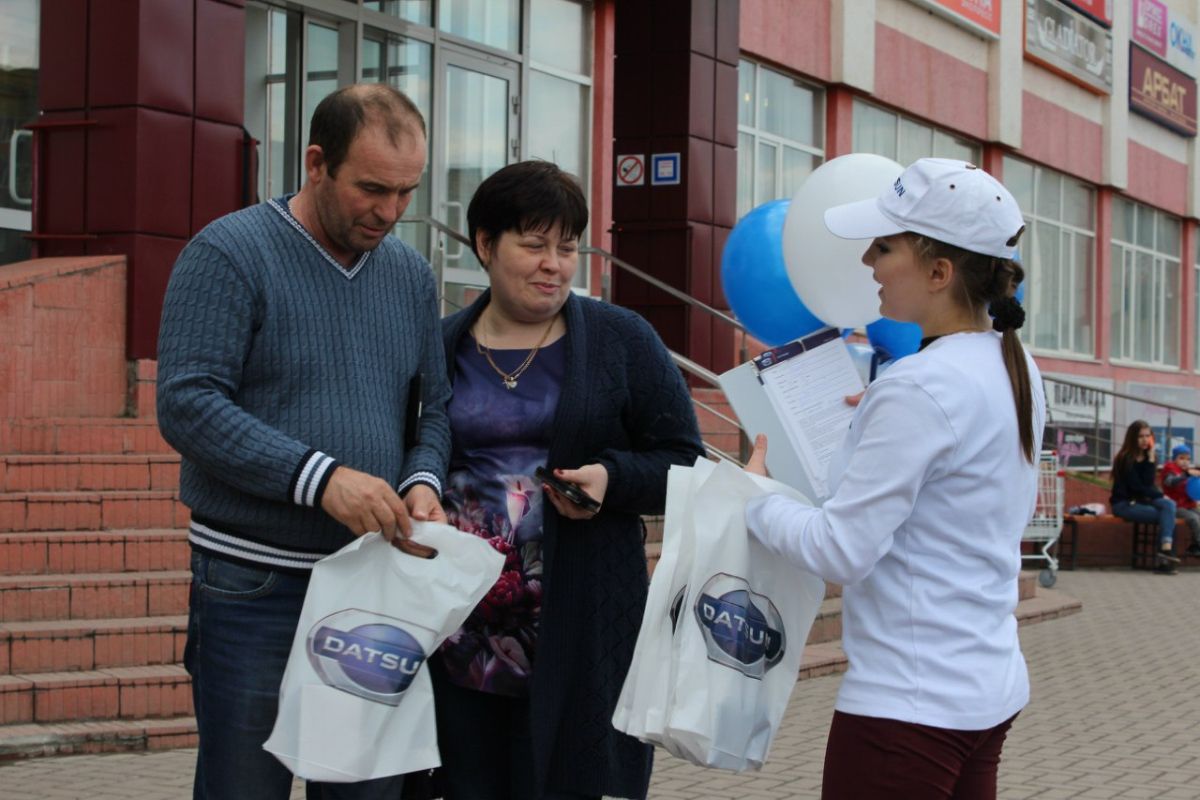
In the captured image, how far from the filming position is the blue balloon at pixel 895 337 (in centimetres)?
504

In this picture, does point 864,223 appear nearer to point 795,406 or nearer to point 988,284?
point 988,284

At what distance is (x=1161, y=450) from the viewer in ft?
89.2

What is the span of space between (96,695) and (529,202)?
12.2 feet

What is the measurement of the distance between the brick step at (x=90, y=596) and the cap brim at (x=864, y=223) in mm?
4641

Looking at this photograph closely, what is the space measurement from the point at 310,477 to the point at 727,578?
0.79m

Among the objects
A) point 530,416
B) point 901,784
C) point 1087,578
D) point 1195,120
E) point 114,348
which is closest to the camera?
point 901,784

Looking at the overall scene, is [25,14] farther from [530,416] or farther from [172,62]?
[530,416]

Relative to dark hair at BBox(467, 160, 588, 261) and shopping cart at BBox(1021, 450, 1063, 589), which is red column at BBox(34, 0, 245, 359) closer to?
→ dark hair at BBox(467, 160, 588, 261)

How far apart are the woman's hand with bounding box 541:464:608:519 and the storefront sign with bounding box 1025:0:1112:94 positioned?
75.9 ft

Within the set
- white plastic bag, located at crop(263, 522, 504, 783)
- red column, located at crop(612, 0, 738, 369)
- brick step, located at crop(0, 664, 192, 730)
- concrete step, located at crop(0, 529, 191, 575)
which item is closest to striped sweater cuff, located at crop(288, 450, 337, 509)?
white plastic bag, located at crop(263, 522, 504, 783)

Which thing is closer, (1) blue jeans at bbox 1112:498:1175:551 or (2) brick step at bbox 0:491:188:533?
(2) brick step at bbox 0:491:188:533

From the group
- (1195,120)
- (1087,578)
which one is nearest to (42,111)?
(1087,578)

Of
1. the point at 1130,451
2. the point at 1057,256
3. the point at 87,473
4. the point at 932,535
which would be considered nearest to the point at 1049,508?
the point at 1130,451

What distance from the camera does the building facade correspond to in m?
8.86
